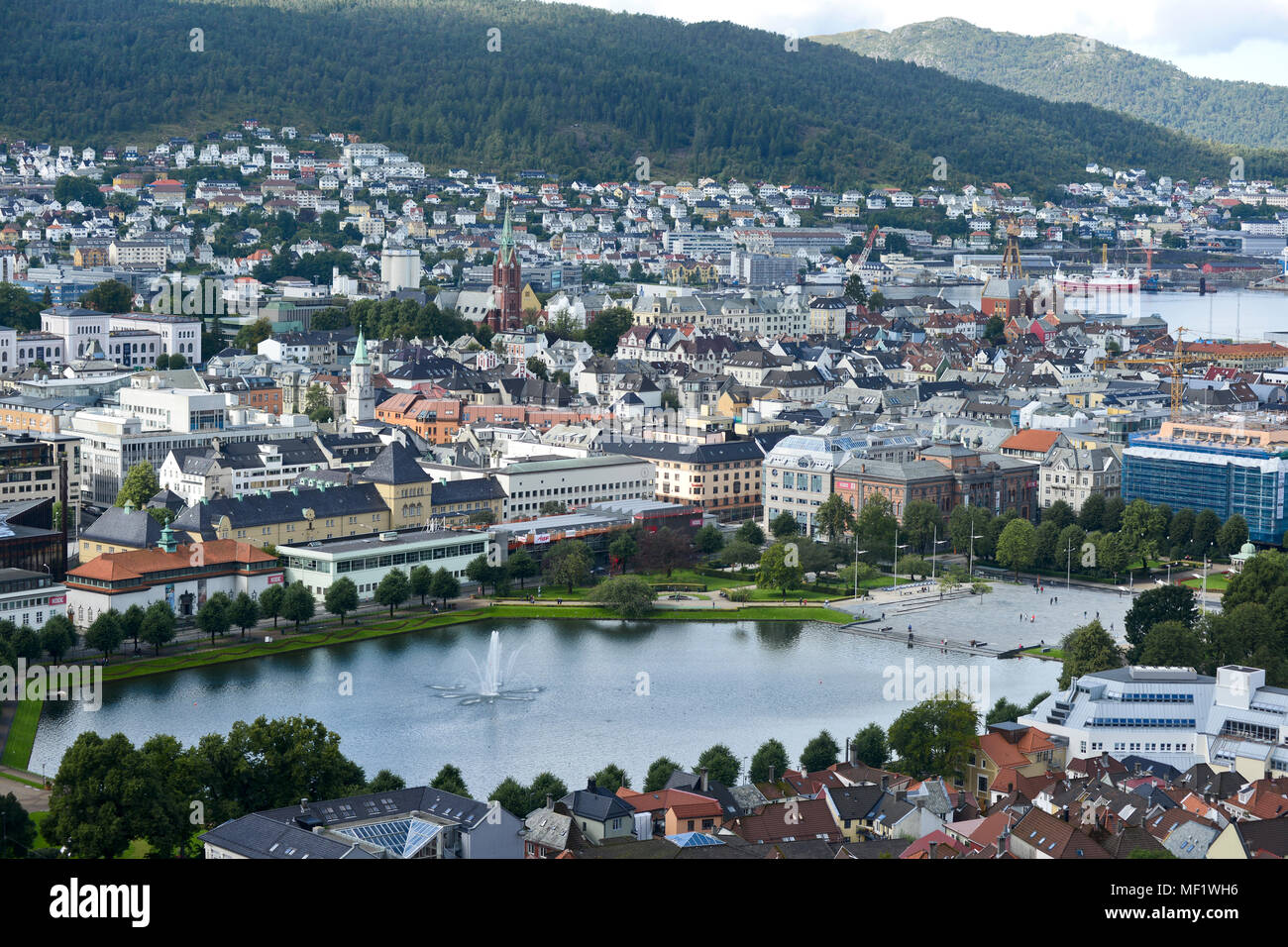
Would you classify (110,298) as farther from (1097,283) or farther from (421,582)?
(1097,283)

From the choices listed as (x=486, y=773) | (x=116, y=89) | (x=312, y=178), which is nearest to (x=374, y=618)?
(x=486, y=773)

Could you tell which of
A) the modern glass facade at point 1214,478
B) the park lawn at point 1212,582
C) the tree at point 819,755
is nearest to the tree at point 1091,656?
the tree at point 819,755

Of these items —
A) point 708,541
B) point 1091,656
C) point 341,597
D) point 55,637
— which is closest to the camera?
point 1091,656

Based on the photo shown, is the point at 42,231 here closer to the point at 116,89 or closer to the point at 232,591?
the point at 116,89

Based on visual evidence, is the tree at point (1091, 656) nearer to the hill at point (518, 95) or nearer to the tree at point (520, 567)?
the tree at point (520, 567)

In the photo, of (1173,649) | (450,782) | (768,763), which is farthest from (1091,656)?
(450,782)

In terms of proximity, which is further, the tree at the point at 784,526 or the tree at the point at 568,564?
the tree at the point at 784,526
